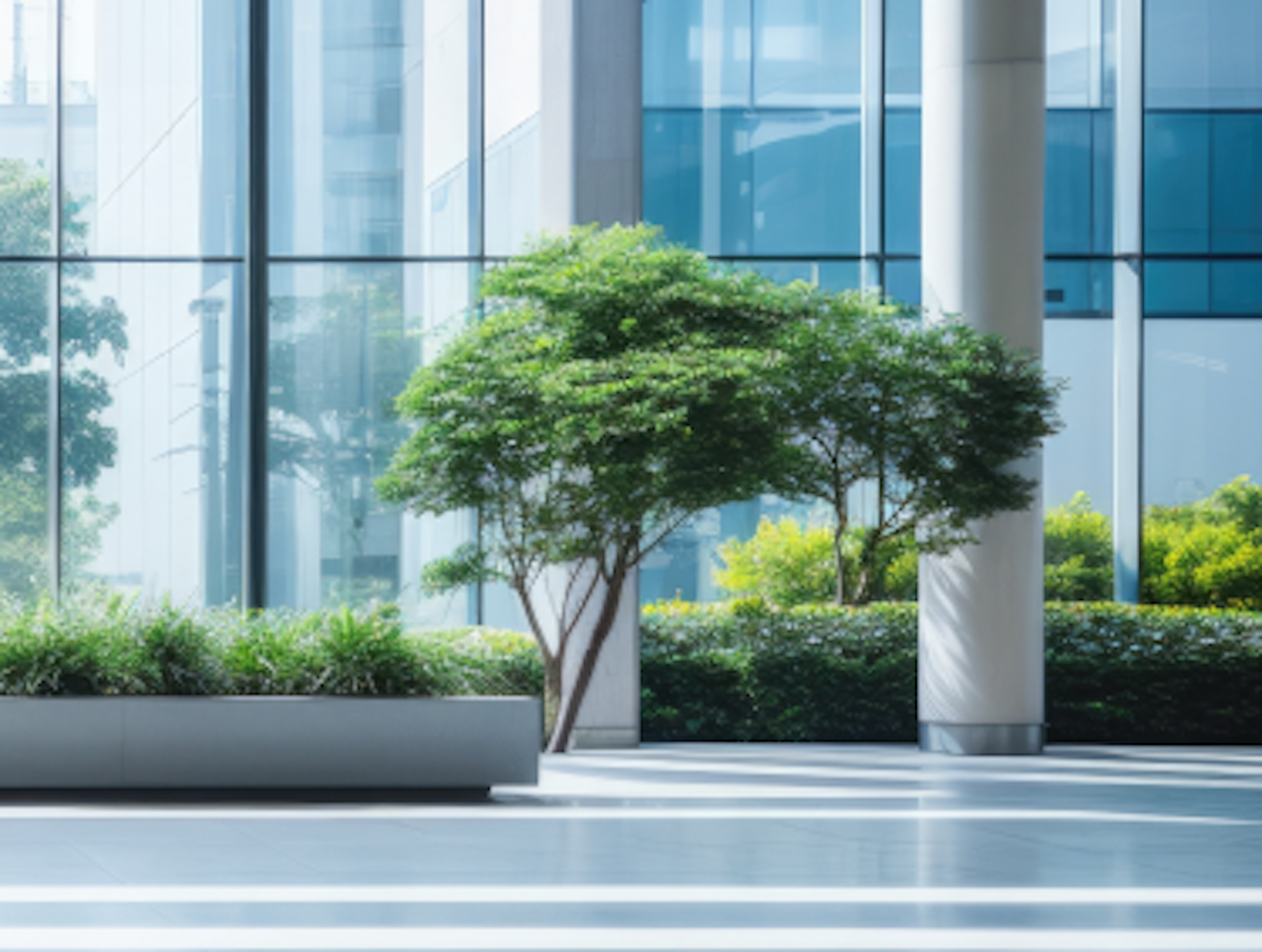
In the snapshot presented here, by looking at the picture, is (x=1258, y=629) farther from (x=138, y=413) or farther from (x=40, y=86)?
(x=40, y=86)

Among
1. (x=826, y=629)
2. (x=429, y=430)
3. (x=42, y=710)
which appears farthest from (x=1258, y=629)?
(x=42, y=710)

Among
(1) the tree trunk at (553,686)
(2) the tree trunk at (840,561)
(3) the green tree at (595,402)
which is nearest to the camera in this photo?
(3) the green tree at (595,402)

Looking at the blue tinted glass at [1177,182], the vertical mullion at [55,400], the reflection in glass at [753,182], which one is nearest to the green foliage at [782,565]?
the reflection in glass at [753,182]

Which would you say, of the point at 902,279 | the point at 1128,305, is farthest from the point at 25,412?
the point at 1128,305

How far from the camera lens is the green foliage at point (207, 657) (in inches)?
395

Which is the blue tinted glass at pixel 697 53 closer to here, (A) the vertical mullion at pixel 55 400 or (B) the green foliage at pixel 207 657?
(A) the vertical mullion at pixel 55 400

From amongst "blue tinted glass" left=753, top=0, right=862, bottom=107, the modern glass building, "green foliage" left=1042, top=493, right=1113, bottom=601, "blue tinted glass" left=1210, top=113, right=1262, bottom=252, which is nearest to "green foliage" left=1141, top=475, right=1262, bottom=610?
the modern glass building

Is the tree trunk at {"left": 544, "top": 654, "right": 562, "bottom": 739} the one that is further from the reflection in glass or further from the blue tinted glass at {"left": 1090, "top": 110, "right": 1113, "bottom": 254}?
the blue tinted glass at {"left": 1090, "top": 110, "right": 1113, "bottom": 254}

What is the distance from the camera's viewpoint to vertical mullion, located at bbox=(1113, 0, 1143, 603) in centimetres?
1723

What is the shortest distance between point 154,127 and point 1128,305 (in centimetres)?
1064

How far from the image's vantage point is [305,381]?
1670 centimetres

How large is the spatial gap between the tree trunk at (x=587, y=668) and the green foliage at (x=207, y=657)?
315 cm

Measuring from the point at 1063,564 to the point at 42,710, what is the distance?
441 inches

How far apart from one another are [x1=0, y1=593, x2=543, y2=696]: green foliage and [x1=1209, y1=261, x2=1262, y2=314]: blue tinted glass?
10.7 m
